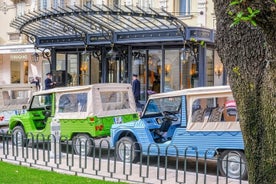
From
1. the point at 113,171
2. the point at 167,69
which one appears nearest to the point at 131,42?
the point at 167,69

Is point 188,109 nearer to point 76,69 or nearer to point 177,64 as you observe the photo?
point 177,64

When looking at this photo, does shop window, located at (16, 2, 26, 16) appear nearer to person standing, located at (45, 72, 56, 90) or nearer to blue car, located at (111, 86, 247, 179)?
person standing, located at (45, 72, 56, 90)

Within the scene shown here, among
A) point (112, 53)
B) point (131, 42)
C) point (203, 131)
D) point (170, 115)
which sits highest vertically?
point (131, 42)

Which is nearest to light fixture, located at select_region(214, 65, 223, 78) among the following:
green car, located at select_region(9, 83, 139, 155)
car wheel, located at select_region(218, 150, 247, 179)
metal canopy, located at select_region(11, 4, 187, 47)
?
metal canopy, located at select_region(11, 4, 187, 47)

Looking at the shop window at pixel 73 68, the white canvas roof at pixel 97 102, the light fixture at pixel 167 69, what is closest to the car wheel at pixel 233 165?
the white canvas roof at pixel 97 102

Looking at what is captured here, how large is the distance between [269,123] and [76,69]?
20245mm

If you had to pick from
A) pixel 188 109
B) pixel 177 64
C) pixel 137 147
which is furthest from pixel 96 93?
pixel 177 64

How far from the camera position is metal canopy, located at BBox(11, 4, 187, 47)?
1639 cm

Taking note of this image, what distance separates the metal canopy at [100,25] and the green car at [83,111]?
5.02 m

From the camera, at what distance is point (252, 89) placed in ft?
12.4

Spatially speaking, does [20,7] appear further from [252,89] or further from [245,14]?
[245,14]

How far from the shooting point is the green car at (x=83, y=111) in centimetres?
1099

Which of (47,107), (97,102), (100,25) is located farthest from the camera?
(100,25)

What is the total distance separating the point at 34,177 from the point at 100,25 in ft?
36.2
